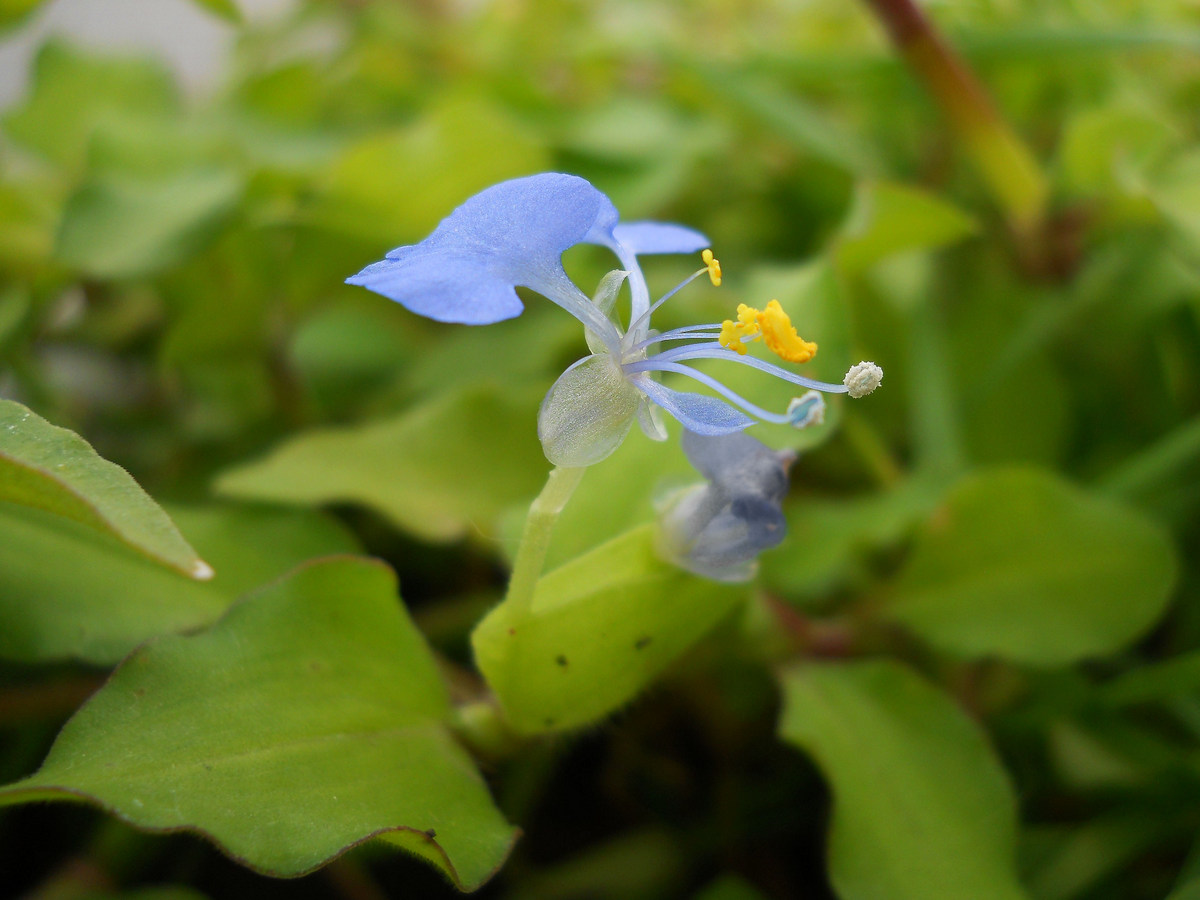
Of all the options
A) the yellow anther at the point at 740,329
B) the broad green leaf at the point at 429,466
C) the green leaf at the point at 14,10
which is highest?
the green leaf at the point at 14,10

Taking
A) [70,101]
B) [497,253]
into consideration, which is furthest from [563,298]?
[70,101]

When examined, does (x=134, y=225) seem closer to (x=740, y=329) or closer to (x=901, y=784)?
(x=740, y=329)

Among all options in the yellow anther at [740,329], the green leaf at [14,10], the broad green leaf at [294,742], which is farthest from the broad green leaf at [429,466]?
the green leaf at [14,10]

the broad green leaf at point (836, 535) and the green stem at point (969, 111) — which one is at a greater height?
the green stem at point (969, 111)

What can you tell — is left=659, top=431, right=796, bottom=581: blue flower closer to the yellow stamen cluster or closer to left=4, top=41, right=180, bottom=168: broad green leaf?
the yellow stamen cluster

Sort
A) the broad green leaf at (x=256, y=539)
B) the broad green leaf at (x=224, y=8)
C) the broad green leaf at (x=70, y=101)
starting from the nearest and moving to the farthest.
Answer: the broad green leaf at (x=256, y=539), the broad green leaf at (x=224, y=8), the broad green leaf at (x=70, y=101)

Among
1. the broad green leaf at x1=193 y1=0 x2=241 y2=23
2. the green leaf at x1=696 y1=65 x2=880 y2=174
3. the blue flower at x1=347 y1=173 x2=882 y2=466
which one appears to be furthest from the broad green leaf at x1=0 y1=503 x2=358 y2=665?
the green leaf at x1=696 y1=65 x2=880 y2=174

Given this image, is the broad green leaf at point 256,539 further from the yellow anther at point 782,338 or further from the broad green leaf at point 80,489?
the yellow anther at point 782,338

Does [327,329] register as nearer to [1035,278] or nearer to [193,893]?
[193,893]
